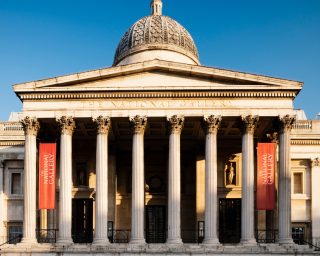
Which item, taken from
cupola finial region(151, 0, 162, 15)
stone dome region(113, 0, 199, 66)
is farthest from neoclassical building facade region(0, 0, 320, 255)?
cupola finial region(151, 0, 162, 15)

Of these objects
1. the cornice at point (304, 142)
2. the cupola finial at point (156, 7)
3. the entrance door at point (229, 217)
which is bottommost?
the entrance door at point (229, 217)

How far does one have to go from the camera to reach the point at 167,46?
157ft

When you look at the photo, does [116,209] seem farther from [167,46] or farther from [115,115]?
[167,46]

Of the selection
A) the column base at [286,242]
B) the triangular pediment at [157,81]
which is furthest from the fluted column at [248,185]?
the triangular pediment at [157,81]

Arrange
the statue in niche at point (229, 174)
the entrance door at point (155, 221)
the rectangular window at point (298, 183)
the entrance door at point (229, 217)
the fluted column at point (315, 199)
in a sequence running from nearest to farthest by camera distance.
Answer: the entrance door at point (229, 217) → the statue in niche at point (229, 174) → the entrance door at point (155, 221) → the fluted column at point (315, 199) → the rectangular window at point (298, 183)

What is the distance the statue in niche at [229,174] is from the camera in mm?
43812

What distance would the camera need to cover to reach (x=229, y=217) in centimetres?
4344

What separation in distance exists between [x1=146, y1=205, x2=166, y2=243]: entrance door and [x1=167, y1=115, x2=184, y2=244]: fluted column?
26.3 feet

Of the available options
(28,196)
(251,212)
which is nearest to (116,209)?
(28,196)

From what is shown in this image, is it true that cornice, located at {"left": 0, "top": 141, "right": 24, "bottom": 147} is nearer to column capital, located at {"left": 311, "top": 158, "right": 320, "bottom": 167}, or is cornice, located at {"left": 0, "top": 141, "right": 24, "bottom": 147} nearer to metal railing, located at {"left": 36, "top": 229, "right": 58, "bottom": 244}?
metal railing, located at {"left": 36, "top": 229, "right": 58, "bottom": 244}

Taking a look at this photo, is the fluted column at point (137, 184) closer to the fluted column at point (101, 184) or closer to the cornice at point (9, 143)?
the fluted column at point (101, 184)

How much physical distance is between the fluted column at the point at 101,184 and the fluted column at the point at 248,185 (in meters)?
9.32

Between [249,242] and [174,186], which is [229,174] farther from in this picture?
[249,242]

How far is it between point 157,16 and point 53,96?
16.4 meters
